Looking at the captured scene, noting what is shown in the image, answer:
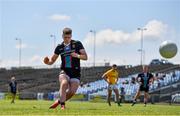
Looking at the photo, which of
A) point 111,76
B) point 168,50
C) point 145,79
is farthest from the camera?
point 145,79

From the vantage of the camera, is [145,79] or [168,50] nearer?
[168,50]

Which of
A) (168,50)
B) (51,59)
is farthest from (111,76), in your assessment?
(51,59)

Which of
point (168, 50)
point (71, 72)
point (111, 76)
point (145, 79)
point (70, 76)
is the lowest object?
point (70, 76)

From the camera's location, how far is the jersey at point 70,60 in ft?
45.2

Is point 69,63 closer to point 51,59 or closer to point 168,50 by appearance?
point 51,59

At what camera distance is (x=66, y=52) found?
45.4 feet

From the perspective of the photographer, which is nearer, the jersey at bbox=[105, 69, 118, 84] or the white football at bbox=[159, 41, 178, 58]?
the white football at bbox=[159, 41, 178, 58]

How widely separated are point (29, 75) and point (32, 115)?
254 ft

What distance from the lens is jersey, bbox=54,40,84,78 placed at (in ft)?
45.2

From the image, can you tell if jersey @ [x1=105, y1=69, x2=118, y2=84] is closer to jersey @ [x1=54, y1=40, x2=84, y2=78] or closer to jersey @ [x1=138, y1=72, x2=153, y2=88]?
jersey @ [x1=138, y1=72, x2=153, y2=88]

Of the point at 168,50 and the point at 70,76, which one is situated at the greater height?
the point at 168,50

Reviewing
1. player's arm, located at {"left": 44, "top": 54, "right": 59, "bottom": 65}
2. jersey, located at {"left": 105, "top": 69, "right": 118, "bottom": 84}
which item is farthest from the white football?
player's arm, located at {"left": 44, "top": 54, "right": 59, "bottom": 65}

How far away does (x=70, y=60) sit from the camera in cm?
1377

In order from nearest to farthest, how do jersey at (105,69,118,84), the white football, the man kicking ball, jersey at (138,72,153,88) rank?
the man kicking ball, the white football, jersey at (105,69,118,84), jersey at (138,72,153,88)
